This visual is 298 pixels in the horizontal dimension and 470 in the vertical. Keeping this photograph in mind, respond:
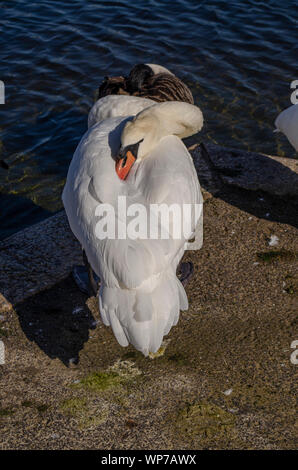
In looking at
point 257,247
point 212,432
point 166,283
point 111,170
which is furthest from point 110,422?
point 257,247

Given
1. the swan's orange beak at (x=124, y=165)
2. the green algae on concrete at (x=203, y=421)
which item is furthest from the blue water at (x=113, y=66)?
the green algae on concrete at (x=203, y=421)

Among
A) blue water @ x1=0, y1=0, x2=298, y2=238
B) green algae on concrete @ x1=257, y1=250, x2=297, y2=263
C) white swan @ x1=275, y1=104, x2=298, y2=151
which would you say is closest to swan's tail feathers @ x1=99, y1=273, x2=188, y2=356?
green algae on concrete @ x1=257, y1=250, x2=297, y2=263

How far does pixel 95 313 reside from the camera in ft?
14.2

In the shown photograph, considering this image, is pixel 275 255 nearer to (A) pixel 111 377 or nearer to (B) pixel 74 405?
(A) pixel 111 377

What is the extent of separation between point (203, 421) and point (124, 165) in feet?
5.52

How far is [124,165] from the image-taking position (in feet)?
12.4

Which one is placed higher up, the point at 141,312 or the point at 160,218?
the point at 160,218

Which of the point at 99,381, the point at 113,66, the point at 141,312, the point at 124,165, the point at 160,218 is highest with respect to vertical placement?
the point at 124,165

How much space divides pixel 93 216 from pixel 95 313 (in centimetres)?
108

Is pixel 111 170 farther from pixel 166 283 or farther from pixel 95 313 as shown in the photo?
pixel 95 313

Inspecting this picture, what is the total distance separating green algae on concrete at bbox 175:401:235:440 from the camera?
3.24 meters

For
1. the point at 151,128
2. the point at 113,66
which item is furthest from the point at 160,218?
the point at 113,66

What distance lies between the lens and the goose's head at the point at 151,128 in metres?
3.84

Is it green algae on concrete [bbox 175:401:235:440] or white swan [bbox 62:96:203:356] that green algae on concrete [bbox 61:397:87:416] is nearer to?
white swan [bbox 62:96:203:356]
